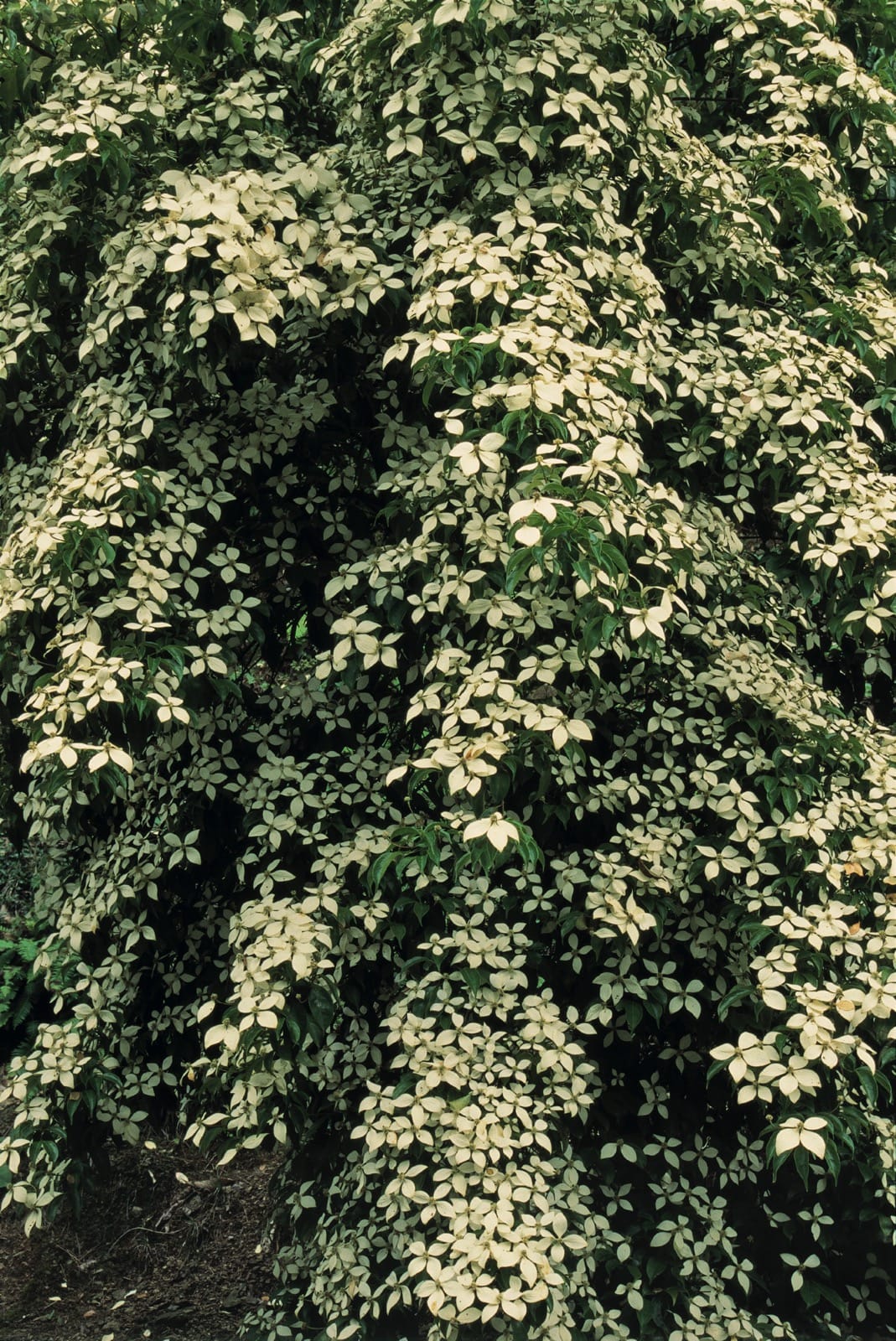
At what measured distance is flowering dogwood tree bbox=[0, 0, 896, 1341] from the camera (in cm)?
342

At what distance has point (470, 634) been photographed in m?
3.86

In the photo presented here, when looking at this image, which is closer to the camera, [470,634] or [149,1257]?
[470,634]

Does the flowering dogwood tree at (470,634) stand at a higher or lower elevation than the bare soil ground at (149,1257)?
higher

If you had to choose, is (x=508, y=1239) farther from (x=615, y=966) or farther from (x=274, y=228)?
(x=274, y=228)

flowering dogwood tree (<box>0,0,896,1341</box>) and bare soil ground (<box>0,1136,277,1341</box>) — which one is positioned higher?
flowering dogwood tree (<box>0,0,896,1341</box>)

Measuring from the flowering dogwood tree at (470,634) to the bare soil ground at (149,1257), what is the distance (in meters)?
0.90

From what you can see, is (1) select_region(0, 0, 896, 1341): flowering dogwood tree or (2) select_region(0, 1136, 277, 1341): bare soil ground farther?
(2) select_region(0, 1136, 277, 1341): bare soil ground

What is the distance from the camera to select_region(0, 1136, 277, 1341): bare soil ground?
516cm

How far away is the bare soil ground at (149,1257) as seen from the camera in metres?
5.16

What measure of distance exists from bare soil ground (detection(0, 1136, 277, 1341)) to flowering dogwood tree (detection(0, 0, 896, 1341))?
2.96ft

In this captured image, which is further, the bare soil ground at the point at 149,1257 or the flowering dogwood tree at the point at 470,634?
the bare soil ground at the point at 149,1257

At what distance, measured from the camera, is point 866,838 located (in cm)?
373

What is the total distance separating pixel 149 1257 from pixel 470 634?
3.42 metres

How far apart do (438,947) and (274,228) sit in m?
2.06
